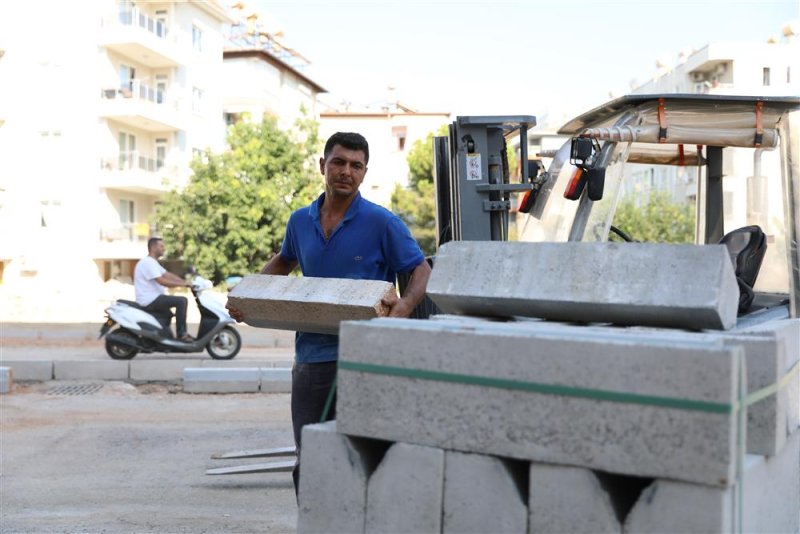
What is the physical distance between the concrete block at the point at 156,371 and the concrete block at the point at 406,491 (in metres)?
9.61

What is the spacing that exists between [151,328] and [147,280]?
662mm

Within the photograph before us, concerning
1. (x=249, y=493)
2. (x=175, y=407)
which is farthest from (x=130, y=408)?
(x=249, y=493)

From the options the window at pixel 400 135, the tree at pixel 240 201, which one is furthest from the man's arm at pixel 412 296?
the window at pixel 400 135

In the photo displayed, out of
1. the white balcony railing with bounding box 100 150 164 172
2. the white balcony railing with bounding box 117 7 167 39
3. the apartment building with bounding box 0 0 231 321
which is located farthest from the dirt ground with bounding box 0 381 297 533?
the white balcony railing with bounding box 117 7 167 39

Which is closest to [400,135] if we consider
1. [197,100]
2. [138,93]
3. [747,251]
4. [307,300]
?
[197,100]

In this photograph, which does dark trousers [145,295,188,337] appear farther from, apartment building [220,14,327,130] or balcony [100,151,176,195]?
apartment building [220,14,327,130]

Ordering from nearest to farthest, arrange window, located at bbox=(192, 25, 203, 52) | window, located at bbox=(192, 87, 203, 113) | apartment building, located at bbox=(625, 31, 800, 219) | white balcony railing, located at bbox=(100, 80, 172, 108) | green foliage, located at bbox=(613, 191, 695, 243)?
1. white balcony railing, located at bbox=(100, 80, 172, 108)
2. window, located at bbox=(192, 87, 203, 113)
3. window, located at bbox=(192, 25, 203, 52)
4. apartment building, located at bbox=(625, 31, 800, 219)
5. green foliage, located at bbox=(613, 191, 695, 243)

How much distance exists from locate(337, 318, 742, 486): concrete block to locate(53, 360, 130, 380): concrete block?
989cm

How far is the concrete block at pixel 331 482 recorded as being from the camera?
10.1 feet

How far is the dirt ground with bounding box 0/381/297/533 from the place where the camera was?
579 cm

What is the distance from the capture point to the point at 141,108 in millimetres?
37031

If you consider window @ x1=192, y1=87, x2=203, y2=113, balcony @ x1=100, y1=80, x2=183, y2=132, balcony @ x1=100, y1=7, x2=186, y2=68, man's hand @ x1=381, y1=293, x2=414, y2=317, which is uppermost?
balcony @ x1=100, y1=7, x2=186, y2=68

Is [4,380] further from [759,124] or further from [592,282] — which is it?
[592,282]

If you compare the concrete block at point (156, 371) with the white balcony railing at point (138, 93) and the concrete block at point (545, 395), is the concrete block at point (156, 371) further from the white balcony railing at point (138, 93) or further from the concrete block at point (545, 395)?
the white balcony railing at point (138, 93)
